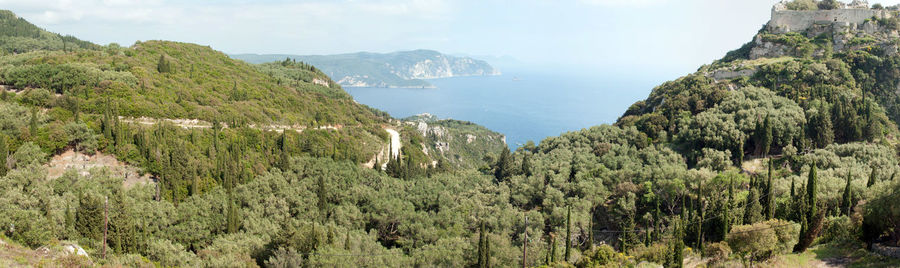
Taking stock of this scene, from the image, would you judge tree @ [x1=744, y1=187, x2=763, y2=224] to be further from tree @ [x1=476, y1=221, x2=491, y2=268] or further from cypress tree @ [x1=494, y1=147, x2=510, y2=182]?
cypress tree @ [x1=494, y1=147, x2=510, y2=182]

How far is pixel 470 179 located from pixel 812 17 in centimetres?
5489

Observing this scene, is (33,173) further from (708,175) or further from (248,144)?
(708,175)

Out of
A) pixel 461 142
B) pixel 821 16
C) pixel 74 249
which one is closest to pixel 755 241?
pixel 74 249

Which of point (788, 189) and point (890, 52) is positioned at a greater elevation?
point (890, 52)

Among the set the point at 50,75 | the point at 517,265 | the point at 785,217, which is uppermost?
the point at 50,75

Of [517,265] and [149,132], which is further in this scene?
[149,132]

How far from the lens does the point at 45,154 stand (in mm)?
35562

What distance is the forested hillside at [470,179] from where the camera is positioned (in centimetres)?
2869

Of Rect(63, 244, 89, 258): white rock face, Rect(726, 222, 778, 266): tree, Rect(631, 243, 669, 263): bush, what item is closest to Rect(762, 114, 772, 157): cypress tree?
Rect(631, 243, 669, 263): bush

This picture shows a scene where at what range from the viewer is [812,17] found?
69.9 metres

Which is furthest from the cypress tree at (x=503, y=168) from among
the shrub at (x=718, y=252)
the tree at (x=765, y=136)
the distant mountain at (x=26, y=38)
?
the distant mountain at (x=26, y=38)

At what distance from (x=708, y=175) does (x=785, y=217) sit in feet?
31.8

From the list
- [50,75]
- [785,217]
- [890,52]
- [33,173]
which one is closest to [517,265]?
[785,217]

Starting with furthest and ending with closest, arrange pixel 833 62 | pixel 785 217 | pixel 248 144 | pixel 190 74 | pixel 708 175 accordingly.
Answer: pixel 190 74 → pixel 833 62 → pixel 248 144 → pixel 708 175 → pixel 785 217
